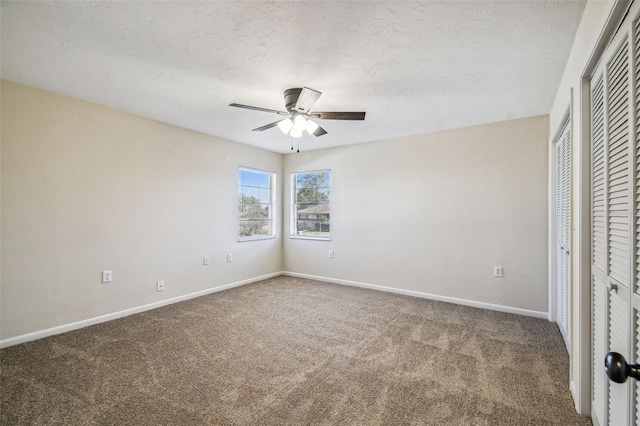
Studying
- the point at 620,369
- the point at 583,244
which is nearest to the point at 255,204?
Answer: the point at 583,244

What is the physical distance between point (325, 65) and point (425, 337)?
273 centimetres

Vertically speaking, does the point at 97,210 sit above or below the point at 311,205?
below

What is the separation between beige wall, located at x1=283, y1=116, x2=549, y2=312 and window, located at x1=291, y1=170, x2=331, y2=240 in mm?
190

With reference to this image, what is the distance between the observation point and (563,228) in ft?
9.21

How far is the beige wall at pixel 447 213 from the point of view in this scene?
3.57m

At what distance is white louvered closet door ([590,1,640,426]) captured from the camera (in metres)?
1.07

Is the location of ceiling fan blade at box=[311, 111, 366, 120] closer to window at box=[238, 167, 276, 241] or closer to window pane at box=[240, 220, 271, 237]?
window at box=[238, 167, 276, 241]

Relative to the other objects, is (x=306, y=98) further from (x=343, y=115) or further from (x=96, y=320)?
(x=96, y=320)

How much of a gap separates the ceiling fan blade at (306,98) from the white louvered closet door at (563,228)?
2.16 m

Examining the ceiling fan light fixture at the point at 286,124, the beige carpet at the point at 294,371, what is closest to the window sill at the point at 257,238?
the beige carpet at the point at 294,371

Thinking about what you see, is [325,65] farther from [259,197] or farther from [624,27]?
[259,197]

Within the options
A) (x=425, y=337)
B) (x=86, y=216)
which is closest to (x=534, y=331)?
(x=425, y=337)

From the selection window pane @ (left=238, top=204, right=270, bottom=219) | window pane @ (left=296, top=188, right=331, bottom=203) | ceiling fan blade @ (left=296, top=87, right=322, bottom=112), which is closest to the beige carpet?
window pane @ (left=238, top=204, right=270, bottom=219)

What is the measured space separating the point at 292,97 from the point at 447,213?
273cm
